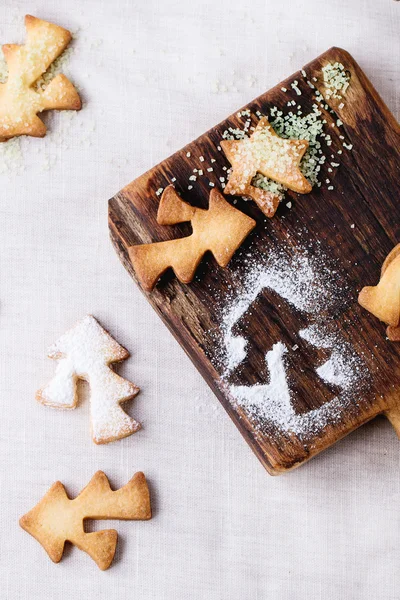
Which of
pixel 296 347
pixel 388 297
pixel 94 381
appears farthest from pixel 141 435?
pixel 388 297

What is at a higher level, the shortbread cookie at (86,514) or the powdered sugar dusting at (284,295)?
the powdered sugar dusting at (284,295)

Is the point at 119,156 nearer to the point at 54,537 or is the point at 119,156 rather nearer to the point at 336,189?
the point at 336,189

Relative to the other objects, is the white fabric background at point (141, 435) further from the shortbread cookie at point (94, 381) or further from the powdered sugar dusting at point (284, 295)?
the powdered sugar dusting at point (284, 295)

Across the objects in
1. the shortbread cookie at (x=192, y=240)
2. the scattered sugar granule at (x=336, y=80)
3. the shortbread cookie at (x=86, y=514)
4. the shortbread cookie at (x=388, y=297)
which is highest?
the scattered sugar granule at (x=336, y=80)

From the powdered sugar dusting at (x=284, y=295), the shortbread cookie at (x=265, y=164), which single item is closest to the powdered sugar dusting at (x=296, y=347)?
the powdered sugar dusting at (x=284, y=295)

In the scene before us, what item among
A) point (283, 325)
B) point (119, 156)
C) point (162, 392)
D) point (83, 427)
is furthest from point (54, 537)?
point (119, 156)

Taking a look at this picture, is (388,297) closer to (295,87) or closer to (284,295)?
(284,295)

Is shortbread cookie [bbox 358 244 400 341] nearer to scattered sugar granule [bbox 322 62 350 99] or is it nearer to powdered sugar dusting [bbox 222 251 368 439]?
powdered sugar dusting [bbox 222 251 368 439]
